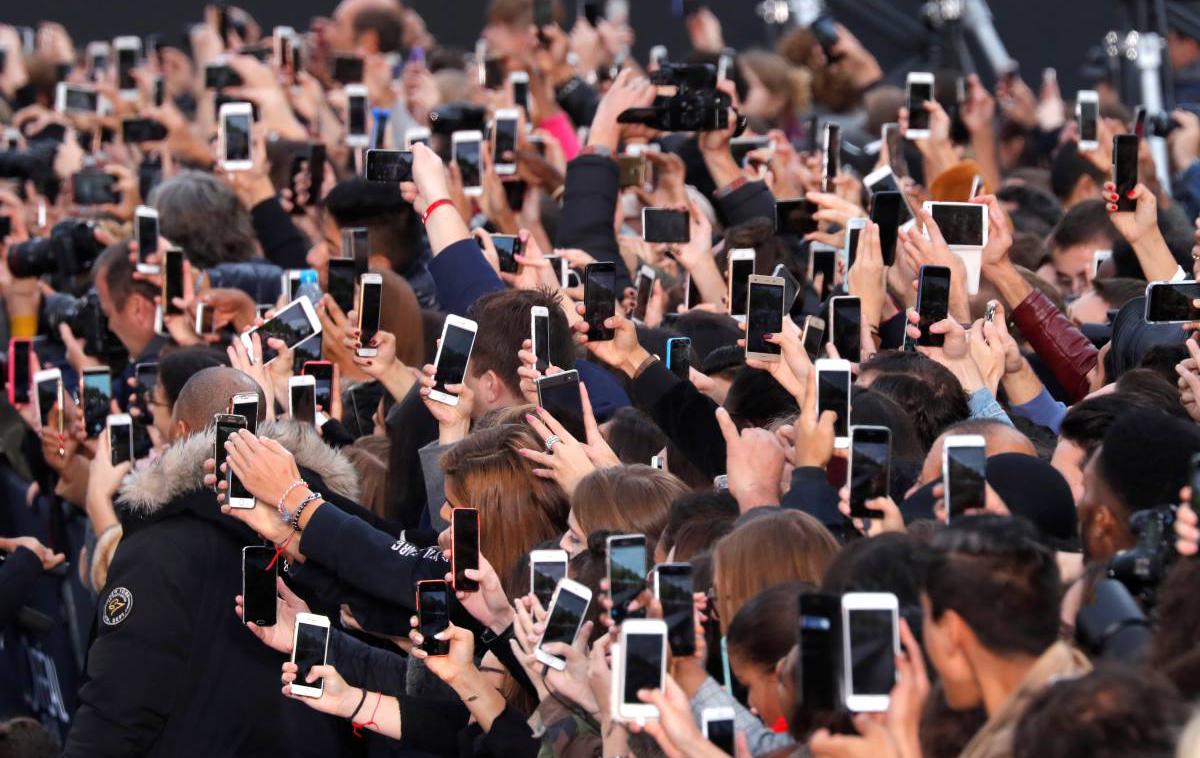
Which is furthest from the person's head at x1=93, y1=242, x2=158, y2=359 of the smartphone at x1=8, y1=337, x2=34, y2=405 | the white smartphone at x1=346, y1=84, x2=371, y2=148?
the white smartphone at x1=346, y1=84, x2=371, y2=148

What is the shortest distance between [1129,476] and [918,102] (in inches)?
137

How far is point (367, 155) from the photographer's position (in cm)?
530

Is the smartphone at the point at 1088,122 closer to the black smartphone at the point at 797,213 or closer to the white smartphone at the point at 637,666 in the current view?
the black smartphone at the point at 797,213

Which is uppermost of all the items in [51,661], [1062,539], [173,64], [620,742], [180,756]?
[173,64]

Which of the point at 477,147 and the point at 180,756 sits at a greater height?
the point at 477,147

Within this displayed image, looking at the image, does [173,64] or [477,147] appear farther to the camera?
[173,64]

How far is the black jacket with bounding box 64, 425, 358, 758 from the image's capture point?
399cm

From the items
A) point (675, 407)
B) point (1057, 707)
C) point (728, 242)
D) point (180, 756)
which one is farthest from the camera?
point (728, 242)

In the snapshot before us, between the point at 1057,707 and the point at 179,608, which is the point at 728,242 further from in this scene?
the point at 1057,707

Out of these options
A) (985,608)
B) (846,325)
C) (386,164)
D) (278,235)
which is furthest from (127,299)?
(985,608)

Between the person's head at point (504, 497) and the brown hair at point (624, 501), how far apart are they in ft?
0.76

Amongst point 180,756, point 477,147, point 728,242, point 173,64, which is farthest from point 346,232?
point 173,64

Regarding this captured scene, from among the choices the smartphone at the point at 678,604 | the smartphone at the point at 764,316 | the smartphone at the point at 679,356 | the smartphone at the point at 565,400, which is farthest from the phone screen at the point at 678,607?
the smartphone at the point at 679,356

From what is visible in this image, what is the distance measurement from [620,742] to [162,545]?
135cm
